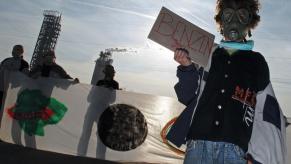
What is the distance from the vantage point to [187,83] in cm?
307

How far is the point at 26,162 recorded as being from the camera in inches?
313

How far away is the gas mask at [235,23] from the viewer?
124 inches

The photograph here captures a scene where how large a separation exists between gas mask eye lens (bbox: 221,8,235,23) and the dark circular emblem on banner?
6.48 meters

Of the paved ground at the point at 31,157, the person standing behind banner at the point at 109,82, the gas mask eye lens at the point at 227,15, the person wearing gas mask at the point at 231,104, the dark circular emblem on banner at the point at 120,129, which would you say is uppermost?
the gas mask eye lens at the point at 227,15

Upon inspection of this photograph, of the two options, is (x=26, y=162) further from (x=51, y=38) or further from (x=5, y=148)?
(x=51, y=38)

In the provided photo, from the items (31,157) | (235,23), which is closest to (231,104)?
(235,23)

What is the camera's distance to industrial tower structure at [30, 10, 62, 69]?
11312 centimetres

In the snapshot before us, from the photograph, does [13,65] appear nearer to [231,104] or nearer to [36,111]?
[36,111]

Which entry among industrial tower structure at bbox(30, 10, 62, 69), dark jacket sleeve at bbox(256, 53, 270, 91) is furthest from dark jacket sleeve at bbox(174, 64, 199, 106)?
industrial tower structure at bbox(30, 10, 62, 69)

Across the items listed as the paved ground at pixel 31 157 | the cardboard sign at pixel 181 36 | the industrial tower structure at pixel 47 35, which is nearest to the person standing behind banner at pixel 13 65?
the paved ground at pixel 31 157

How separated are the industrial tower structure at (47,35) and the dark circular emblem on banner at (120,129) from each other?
104864 mm

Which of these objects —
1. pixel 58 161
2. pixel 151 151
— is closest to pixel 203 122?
pixel 58 161

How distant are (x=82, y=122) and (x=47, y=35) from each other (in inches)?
4220

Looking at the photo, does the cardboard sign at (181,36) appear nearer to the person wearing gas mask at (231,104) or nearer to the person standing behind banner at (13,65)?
→ the person wearing gas mask at (231,104)
